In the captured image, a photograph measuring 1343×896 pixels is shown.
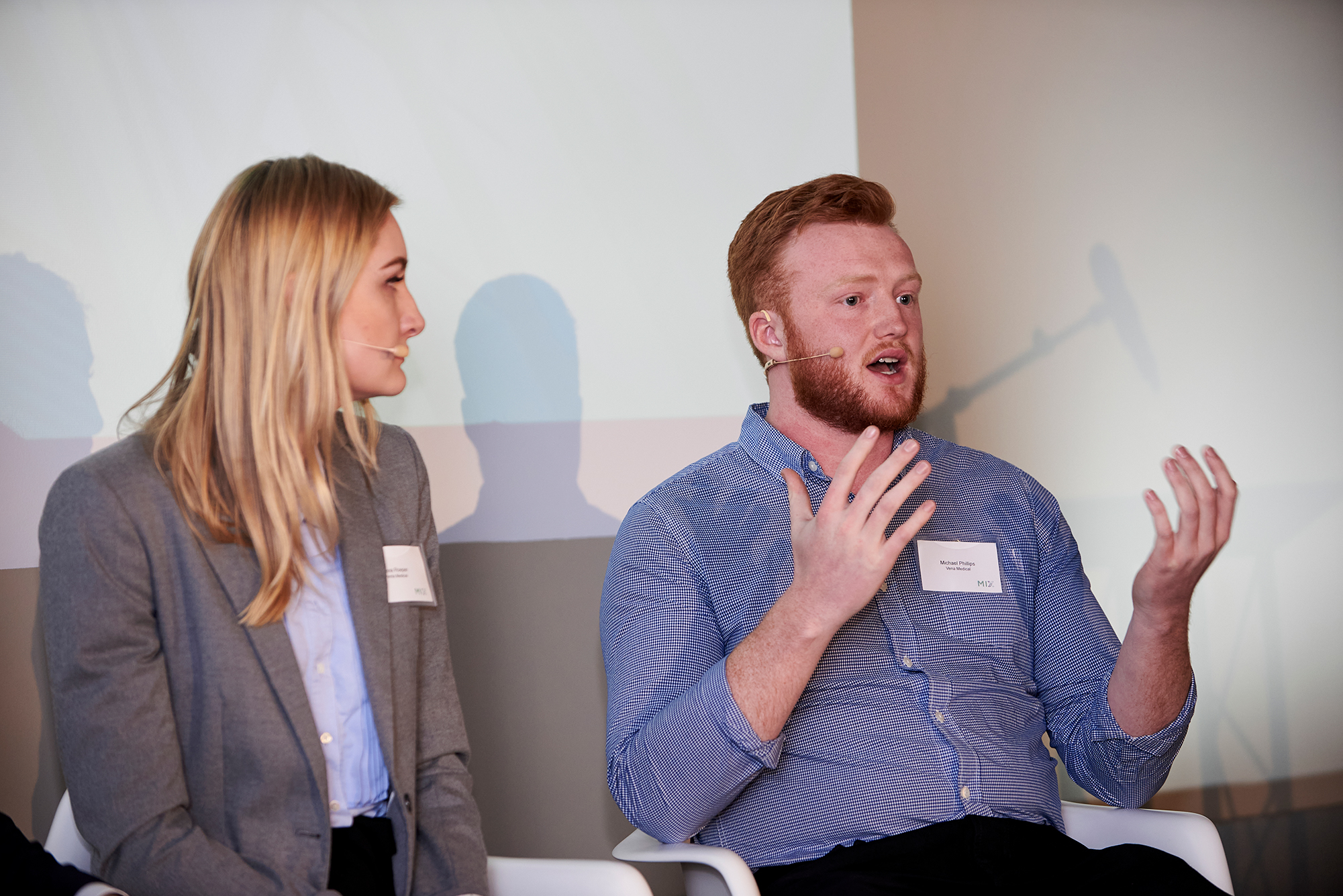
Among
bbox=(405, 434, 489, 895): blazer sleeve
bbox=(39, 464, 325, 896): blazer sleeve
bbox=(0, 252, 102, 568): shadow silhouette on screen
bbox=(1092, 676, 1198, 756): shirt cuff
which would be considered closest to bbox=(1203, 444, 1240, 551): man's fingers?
bbox=(1092, 676, 1198, 756): shirt cuff

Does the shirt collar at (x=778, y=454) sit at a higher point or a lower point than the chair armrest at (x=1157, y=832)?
higher

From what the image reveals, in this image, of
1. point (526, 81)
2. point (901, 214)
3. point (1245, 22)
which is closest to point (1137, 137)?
point (1245, 22)

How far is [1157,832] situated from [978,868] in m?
0.35

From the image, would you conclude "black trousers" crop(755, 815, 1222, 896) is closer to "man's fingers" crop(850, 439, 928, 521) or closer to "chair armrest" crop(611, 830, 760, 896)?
"chair armrest" crop(611, 830, 760, 896)

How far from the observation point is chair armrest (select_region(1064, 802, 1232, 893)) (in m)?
1.63

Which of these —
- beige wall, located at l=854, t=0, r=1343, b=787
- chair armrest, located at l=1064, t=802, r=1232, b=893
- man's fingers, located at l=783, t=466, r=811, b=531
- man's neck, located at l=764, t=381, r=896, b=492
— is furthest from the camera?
beige wall, located at l=854, t=0, r=1343, b=787

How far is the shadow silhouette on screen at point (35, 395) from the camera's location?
2.18 m

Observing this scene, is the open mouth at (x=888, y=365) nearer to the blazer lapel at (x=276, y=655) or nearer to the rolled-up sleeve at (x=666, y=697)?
the rolled-up sleeve at (x=666, y=697)

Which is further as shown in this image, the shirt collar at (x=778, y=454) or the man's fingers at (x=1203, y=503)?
the shirt collar at (x=778, y=454)

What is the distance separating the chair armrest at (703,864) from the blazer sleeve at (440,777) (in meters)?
0.27

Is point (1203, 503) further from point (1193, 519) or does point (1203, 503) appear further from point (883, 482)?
point (883, 482)

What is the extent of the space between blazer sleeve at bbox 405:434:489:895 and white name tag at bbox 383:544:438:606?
0.06 metres

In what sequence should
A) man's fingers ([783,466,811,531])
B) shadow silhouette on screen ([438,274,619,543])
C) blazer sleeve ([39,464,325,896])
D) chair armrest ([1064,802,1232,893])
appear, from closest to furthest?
blazer sleeve ([39,464,325,896]), man's fingers ([783,466,811,531]), chair armrest ([1064,802,1232,893]), shadow silhouette on screen ([438,274,619,543])

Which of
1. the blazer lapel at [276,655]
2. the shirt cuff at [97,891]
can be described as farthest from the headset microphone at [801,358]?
the shirt cuff at [97,891]
